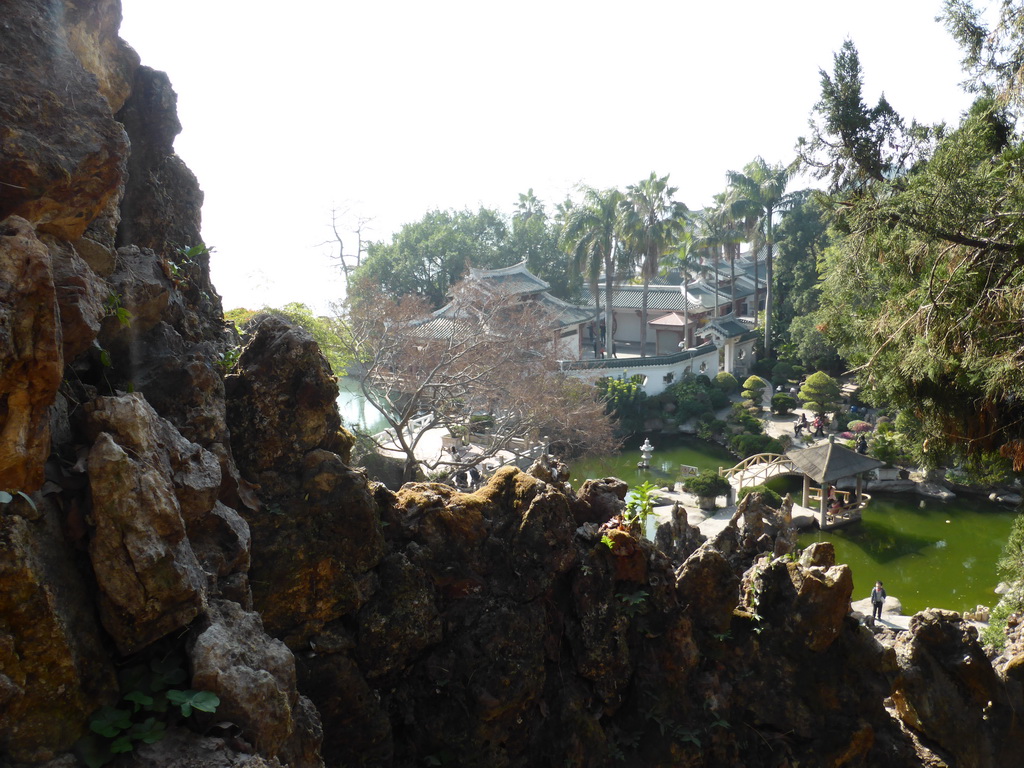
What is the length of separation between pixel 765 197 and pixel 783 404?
1073cm

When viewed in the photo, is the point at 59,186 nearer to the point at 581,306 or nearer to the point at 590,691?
the point at 590,691

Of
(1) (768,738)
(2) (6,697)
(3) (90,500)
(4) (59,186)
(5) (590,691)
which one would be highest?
(4) (59,186)

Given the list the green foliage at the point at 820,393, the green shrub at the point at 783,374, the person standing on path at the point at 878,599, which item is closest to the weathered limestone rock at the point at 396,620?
the person standing on path at the point at 878,599

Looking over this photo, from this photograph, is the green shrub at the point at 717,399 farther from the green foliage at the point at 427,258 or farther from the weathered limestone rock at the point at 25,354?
the weathered limestone rock at the point at 25,354

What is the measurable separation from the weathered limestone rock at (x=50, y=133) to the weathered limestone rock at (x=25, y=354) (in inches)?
16.2

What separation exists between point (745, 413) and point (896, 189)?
1668 cm

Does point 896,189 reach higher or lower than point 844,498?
higher

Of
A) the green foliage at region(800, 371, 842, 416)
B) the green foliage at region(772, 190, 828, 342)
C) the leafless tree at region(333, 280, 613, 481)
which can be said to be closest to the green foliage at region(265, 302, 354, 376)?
the leafless tree at region(333, 280, 613, 481)

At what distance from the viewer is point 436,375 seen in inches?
639

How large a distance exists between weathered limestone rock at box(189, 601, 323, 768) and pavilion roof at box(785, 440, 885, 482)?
16575mm

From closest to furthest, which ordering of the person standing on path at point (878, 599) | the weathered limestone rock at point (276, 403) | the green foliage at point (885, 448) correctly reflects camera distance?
the weathered limestone rock at point (276, 403), the person standing on path at point (878, 599), the green foliage at point (885, 448)

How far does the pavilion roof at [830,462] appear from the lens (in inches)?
735

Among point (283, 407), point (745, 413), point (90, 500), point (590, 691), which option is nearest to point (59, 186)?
point (90, 500)

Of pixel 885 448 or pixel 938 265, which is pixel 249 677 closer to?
pixel 938 265
